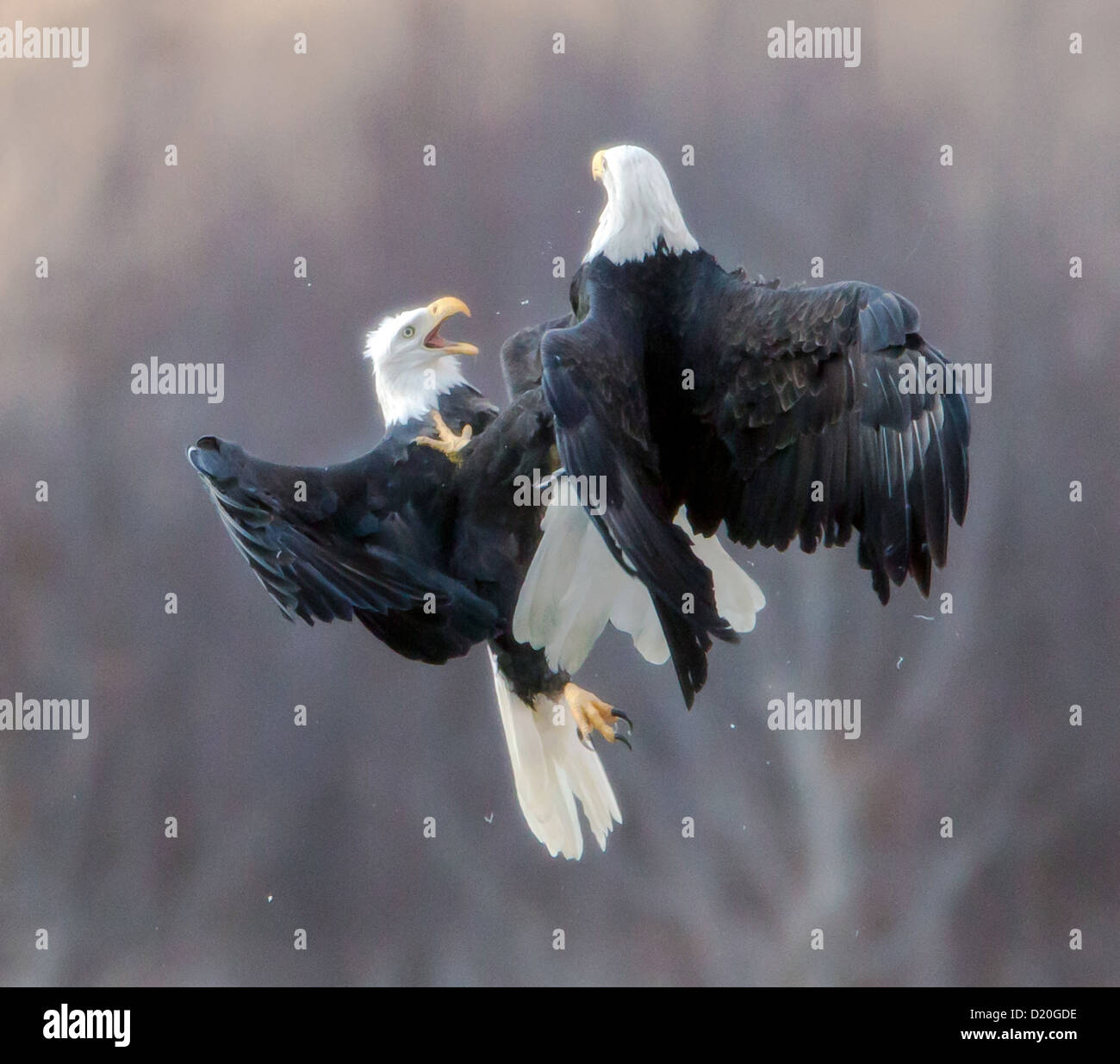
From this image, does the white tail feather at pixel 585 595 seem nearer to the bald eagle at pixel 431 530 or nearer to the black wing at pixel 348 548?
the bald eagle at pixel 431 530

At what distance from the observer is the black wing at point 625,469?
200 centimetres

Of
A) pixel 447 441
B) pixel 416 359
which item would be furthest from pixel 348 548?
pixel 416 359

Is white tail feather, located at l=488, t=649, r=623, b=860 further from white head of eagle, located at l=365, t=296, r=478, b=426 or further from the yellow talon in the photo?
white head of eagle, located at l=365, t=296, r=478, b=426

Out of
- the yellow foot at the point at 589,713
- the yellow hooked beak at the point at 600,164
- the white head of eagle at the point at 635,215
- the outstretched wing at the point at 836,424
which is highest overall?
the yellow hooked beak at the point at 600,164

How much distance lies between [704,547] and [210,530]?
1212 millimetres

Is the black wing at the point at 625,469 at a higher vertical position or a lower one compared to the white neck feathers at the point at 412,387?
lower

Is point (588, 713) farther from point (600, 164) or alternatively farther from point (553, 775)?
point (600, 164)

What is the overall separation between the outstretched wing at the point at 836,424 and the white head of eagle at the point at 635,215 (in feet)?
0.42

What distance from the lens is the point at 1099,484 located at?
10.2 ft

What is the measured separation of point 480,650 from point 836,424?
1128mm

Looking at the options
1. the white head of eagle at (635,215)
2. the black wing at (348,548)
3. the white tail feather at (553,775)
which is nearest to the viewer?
the black wing at (348,548)

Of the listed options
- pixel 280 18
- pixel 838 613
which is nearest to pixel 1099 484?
pixel 838 613

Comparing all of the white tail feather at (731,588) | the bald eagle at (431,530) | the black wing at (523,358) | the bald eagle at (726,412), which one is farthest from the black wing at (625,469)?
the white tail feather at (731,588)

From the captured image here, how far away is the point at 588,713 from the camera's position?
2.47 meters
